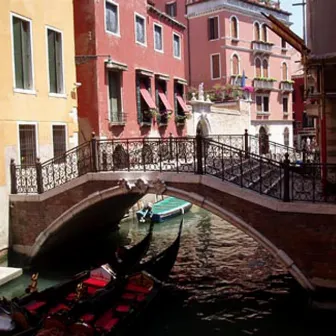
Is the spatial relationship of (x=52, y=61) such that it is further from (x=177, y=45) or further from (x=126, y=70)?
(x=177, y=45)

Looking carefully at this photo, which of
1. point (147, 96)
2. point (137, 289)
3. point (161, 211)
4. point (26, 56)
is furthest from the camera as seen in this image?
point (147, 96)

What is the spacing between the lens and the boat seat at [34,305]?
232 inches

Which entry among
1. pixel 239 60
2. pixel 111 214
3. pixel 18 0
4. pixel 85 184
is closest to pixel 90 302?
pixel 85 184

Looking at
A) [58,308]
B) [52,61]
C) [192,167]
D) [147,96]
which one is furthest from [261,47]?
[58,308]

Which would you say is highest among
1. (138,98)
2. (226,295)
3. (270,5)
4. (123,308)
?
(270,5)

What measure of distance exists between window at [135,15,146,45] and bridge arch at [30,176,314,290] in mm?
6175

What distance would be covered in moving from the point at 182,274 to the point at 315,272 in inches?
101

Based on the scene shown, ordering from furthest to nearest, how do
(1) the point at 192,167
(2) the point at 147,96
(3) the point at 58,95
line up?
1. (2) the point at 147,96
2. (3) the point at 58,95
3. (1) the point at 192,167

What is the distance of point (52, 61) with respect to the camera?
9547 millimetres

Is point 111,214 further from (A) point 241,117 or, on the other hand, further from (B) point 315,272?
(A) point 241,117

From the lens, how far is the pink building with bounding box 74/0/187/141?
1105 centimetres

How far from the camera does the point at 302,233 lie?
6129 mm

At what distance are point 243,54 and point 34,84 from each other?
14.3 meters

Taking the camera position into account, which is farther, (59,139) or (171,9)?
(171,9)
